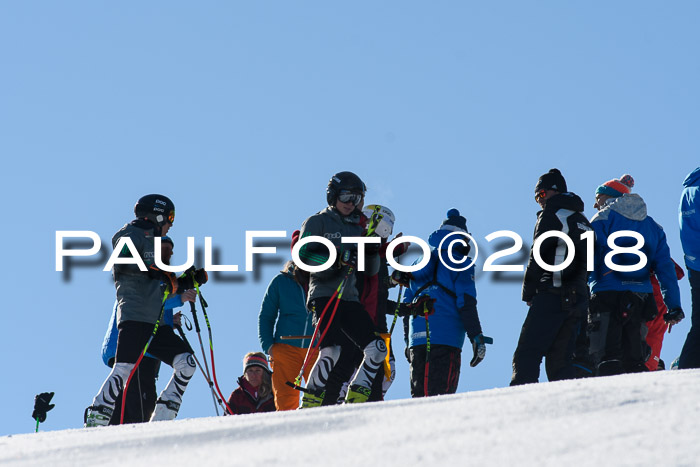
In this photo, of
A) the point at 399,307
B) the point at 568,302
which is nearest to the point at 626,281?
the point at 568,302

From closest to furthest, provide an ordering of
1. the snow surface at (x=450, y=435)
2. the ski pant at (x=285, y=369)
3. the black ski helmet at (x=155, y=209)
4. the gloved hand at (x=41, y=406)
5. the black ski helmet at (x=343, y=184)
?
the snow surface at (x=450, y=435)
the black ski helmet at (x=343, y=184)
the black ski helmet at (x=155, y=209)
the gloved hand at (x=41, y=406)
the ski pant at (x=285, y=369)

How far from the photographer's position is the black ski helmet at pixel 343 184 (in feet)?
27.4

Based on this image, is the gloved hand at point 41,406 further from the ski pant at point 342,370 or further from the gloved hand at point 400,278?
the gloved hand at point 400,278

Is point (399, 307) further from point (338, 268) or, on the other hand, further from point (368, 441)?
point (368, 441)

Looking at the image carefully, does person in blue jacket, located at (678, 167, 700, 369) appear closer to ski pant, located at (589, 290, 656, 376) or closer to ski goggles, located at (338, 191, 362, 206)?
ski pant, located at (589, 290, 656, 376)

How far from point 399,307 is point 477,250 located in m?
1.08

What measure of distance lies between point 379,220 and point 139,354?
7.80 feet

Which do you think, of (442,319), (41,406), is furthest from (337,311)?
(41,406)

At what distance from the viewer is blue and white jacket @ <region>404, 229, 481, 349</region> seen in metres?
9.78

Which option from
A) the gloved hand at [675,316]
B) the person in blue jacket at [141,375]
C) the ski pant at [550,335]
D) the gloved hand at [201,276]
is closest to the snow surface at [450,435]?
the ski pant at [550,335]

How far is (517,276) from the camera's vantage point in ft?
34.1

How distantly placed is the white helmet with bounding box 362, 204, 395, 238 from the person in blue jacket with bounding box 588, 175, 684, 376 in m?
2.03

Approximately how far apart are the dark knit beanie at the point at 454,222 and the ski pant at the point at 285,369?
192 cm

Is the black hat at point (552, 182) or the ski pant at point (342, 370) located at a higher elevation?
the black hat at point (552, 182)
